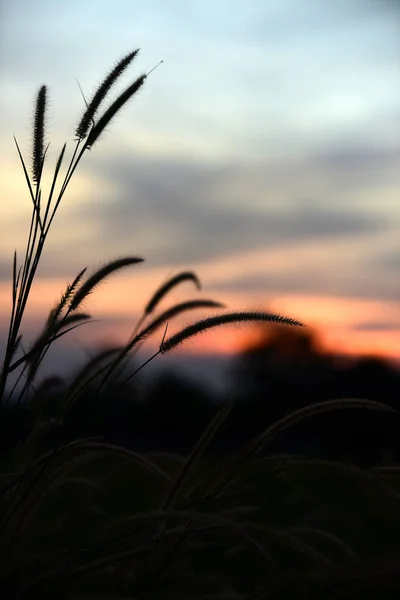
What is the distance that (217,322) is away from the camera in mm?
1553

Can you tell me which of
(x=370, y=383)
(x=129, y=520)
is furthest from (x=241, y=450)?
(x=370, y=383)

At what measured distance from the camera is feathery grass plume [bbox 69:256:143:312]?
1.62 metres

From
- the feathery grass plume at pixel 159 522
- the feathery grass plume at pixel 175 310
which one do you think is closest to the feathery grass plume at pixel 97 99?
the feathery grass plume at pixel 175 310

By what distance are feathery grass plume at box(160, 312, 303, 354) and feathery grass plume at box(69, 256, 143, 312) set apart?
0.58 ft

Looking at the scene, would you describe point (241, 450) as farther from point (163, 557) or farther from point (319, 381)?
point (319, 381)

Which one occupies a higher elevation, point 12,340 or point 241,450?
point 12,340

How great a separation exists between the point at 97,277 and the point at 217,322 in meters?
0.27

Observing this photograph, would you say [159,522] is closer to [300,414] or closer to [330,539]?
[300,414]

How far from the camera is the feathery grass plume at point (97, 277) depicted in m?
1.62

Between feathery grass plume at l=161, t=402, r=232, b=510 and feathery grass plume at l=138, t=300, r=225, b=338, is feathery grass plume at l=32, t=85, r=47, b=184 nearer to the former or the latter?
feathery grass plume at l=138, t=300, r=225, b=338

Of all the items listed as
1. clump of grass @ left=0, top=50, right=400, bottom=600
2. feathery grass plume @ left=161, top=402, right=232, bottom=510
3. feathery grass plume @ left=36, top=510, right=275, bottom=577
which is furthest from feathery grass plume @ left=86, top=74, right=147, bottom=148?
feathery grass plume @ left=36, top=510, right=275, bottom=577

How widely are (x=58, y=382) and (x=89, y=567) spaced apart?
0.86 m

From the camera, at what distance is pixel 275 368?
3.79 meters

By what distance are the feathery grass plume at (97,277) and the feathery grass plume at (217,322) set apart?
0.18 meters
